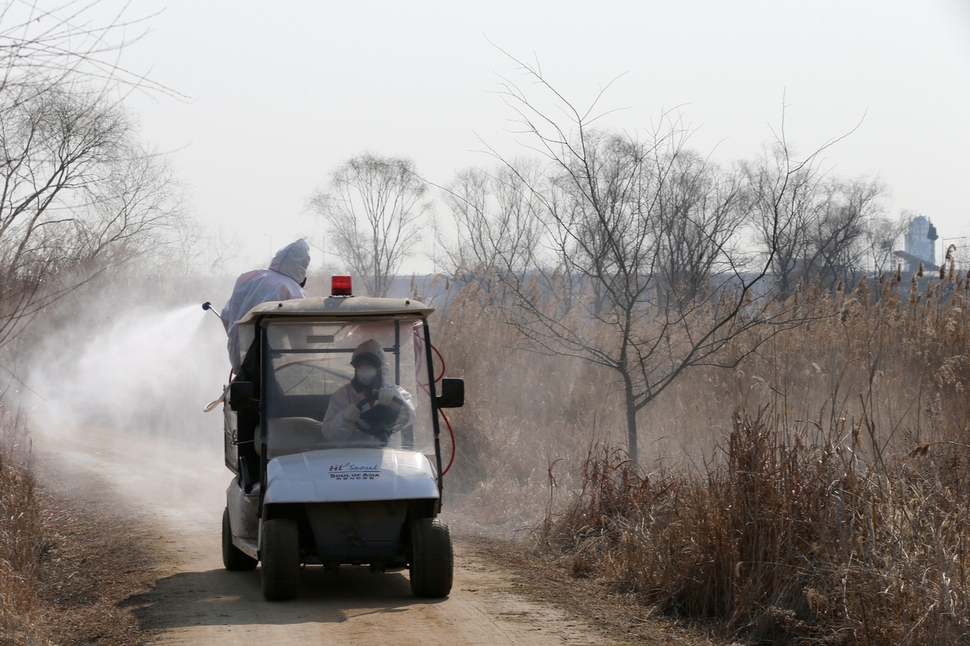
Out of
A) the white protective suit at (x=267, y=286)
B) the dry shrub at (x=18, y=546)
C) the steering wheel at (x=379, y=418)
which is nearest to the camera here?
the dry shrub at (x=18, y=546)

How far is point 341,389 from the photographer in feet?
23.3

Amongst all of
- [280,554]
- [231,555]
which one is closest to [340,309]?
[280,554]

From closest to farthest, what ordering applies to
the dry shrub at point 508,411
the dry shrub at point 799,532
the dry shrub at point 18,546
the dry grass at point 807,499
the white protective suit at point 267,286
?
the dry shrub at point 799,532
the dry grass at point 807,499
the dry shrub at point 18,546
the white protective suit at point 267,286
the dry shrub at point 508,411

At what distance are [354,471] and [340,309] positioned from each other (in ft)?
3.77

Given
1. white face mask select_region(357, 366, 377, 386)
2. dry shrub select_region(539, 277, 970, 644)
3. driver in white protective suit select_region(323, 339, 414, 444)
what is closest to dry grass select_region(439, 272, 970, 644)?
dry shrub select_region(539, 277, 970, 644)

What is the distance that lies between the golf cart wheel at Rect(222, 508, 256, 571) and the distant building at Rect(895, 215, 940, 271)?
34.2 metres

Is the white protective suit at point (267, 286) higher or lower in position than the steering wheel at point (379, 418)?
higher

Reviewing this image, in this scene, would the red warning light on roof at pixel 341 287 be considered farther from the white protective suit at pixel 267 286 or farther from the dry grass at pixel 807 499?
the dry grass at pixel 807 499

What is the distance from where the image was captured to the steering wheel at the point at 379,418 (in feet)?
23.0

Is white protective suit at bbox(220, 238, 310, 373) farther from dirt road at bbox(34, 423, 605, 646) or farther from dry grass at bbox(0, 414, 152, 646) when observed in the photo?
dry grass at bbox(0, 414, 152, 646)

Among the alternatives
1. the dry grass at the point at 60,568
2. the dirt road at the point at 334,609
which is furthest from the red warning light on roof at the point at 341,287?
the dry grass at the point at 60,568

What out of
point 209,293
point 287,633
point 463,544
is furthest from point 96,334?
point 287,633

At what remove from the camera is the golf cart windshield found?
6980mm

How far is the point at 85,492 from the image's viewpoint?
40.5 ft
